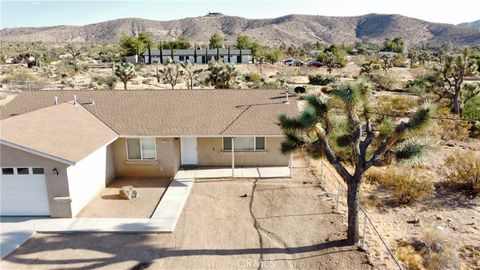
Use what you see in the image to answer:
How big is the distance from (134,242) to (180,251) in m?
1.74

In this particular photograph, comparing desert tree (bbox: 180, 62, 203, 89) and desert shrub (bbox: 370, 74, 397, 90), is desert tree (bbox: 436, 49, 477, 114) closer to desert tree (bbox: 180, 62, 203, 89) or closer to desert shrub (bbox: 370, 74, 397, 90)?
desert shrub (bbox: 370, 74, 397, 90)

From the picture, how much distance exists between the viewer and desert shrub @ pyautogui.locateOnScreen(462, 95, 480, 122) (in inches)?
1162

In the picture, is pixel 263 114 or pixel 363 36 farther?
pixel 363 36

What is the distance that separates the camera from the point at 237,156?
63.4 ft

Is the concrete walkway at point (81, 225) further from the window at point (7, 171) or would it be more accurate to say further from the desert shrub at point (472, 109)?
the desert shrub at point (472, 109)

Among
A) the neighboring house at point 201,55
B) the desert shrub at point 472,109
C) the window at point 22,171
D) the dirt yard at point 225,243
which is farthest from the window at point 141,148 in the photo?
the neighboring house at point 201,55

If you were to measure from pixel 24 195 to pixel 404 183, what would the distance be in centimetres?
1636

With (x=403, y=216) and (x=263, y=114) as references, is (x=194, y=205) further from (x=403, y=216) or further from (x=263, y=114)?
(x=403, y=216)

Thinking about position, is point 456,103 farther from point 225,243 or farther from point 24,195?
point 24,195

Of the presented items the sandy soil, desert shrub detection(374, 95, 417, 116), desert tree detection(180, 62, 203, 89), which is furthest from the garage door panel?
desert shrub detection(374, 95, 417, 116)

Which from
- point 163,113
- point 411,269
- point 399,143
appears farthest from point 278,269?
point 163,113

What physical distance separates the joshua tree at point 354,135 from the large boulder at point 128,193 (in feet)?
24.5

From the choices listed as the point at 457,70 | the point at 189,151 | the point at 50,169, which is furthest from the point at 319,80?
the point at 50,169

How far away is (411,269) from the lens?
1131 cm
